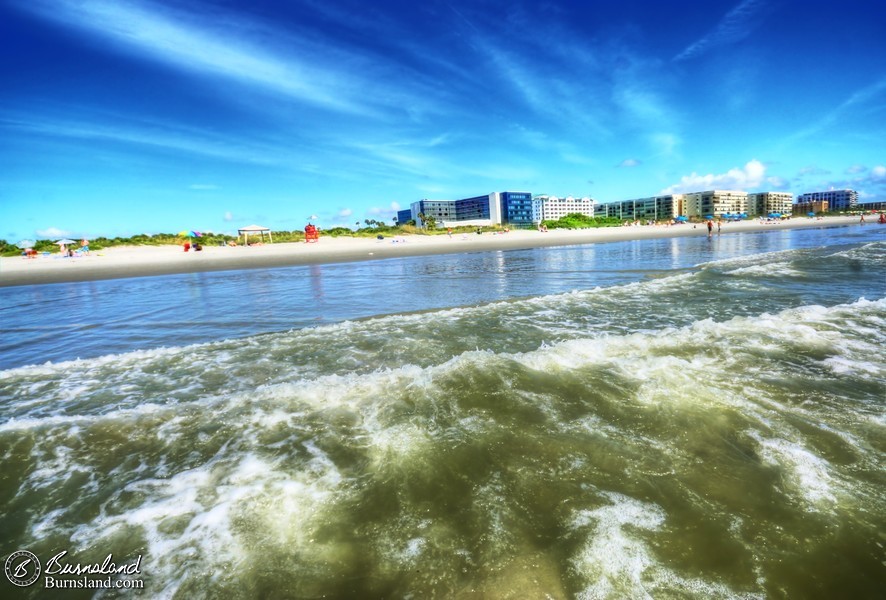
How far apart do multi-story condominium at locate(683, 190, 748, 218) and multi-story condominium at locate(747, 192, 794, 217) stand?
3.82 meters

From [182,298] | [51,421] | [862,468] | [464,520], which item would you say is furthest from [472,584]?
[182,298]

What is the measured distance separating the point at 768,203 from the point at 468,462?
218 metres

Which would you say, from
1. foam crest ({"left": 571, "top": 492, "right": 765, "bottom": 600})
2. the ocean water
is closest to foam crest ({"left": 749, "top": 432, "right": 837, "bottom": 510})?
the ocean water

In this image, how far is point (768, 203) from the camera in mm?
165625

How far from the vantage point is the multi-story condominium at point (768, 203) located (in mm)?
165000

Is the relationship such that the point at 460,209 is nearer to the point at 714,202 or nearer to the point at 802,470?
the point at 714,202

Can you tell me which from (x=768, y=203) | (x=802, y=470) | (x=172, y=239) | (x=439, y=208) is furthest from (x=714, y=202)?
(x=802, y=470)

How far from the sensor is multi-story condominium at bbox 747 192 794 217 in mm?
165000

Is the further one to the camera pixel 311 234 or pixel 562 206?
pixel 562 206

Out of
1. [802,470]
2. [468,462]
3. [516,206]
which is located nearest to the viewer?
[802,470]

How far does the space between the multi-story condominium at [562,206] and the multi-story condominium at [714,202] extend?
40.2 m

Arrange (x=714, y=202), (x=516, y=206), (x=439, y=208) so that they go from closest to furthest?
(x=516, y=206), (x=714, y=202), (x=439, y=208)

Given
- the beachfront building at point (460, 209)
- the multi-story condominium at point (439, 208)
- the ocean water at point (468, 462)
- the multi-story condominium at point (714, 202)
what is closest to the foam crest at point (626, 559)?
the ocean water at point (468, 462)

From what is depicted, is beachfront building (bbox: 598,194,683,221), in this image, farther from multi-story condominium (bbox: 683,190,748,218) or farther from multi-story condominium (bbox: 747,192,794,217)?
multi-story condominium (bbox: 747,192,794,217)
